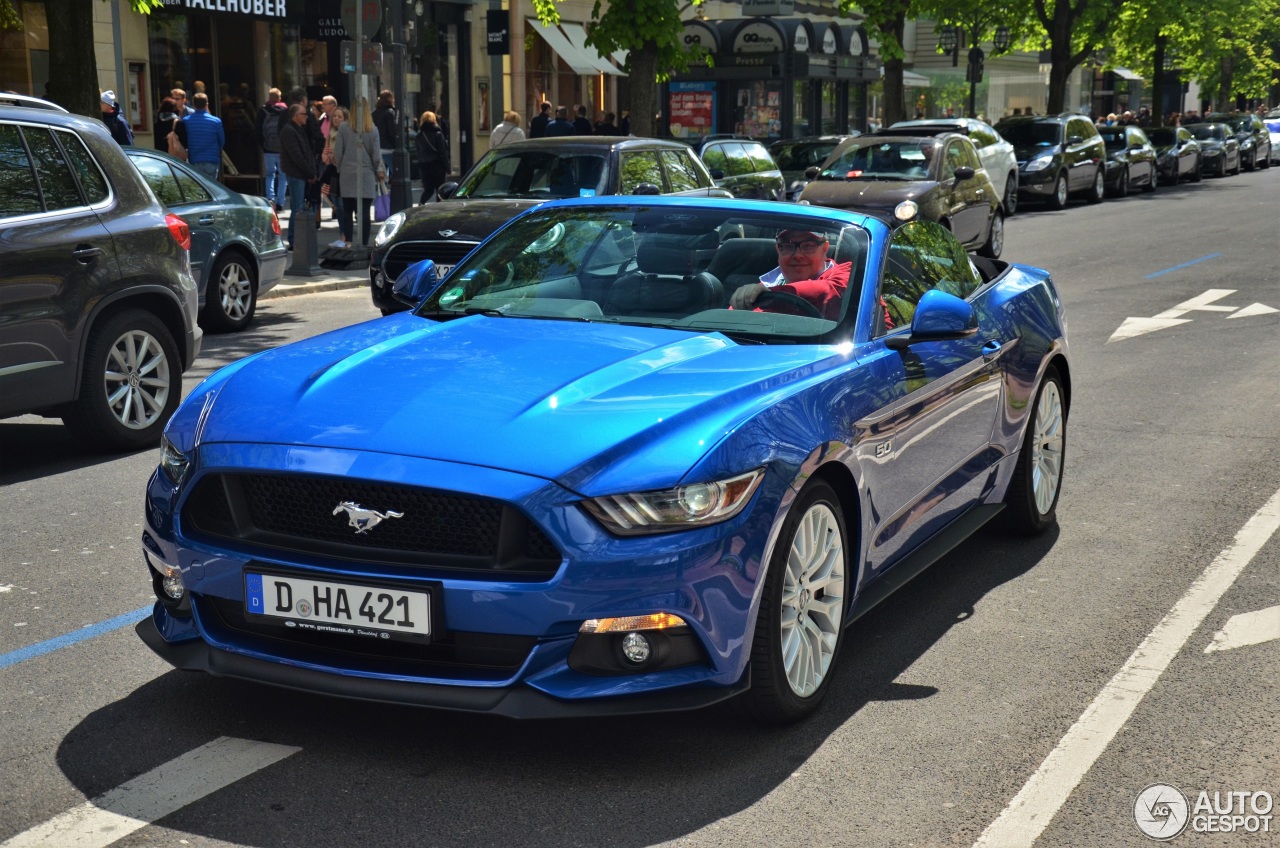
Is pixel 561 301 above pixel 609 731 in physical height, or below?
above

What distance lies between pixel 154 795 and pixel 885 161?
18442 mm

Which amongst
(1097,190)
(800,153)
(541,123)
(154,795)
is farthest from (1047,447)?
(1097,190)

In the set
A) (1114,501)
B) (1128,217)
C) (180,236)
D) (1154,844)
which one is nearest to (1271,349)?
(1114,501)

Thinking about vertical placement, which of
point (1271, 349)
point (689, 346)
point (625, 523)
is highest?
point (689, 346)

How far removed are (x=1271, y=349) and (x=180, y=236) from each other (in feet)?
27.4

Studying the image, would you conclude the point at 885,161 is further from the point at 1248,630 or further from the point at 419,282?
the point at 1248,630

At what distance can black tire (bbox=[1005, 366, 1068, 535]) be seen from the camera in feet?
21.4

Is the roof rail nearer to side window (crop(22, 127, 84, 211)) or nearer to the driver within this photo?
side window (crop(22, 127, 84, 211))

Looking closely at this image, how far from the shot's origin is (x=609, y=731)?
4.41 m

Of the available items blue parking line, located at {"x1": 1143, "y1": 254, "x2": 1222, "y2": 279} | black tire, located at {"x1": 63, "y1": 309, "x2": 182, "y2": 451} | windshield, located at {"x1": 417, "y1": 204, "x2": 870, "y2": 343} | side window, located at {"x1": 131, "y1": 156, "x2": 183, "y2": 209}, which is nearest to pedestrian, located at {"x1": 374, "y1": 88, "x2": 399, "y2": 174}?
side window, located at {"x1": 131, "y1": 156, "x2": 183, "y2": 209}

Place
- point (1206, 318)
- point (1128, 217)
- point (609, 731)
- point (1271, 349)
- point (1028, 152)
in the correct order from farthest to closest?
point (1028, 152) < point (1128, 217) < point (1206, 318) < point (1271, 349) < point (609, 731)

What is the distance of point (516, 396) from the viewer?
429 cm

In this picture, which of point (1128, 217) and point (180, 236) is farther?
point (1128, 217)

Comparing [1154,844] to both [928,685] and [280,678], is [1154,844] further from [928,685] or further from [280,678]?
[280,678]
